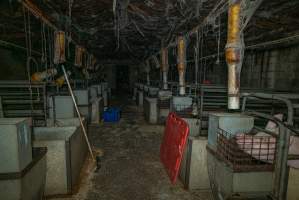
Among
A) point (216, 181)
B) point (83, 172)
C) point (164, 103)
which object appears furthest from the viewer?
point (164, 103)

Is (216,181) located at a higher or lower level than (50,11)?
lower

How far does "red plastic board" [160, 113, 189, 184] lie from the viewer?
3646 mm

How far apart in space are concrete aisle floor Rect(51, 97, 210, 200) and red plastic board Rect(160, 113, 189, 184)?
23 centimetres

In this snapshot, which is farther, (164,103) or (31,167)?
(164,103)

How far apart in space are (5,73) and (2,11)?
13.0ft

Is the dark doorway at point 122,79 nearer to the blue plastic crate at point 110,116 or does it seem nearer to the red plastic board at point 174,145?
the blue plastic crate at point 110,116

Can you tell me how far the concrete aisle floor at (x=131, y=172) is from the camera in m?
3.53

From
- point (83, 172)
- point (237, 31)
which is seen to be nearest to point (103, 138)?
point (83, 172)

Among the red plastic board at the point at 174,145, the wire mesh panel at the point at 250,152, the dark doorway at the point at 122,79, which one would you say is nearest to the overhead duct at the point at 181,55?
the red plastic board at the point at 174,145

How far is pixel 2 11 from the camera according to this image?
5.32 meters

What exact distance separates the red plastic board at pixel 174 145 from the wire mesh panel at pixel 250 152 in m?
0.94

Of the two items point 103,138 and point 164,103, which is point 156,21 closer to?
point 164,103

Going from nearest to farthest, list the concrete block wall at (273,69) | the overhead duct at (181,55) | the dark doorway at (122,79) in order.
Result: the overhead duct at (181,55), the concrete block wall at (273,69), the dark doorway at (122,79)

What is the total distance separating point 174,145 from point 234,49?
2074 mm
